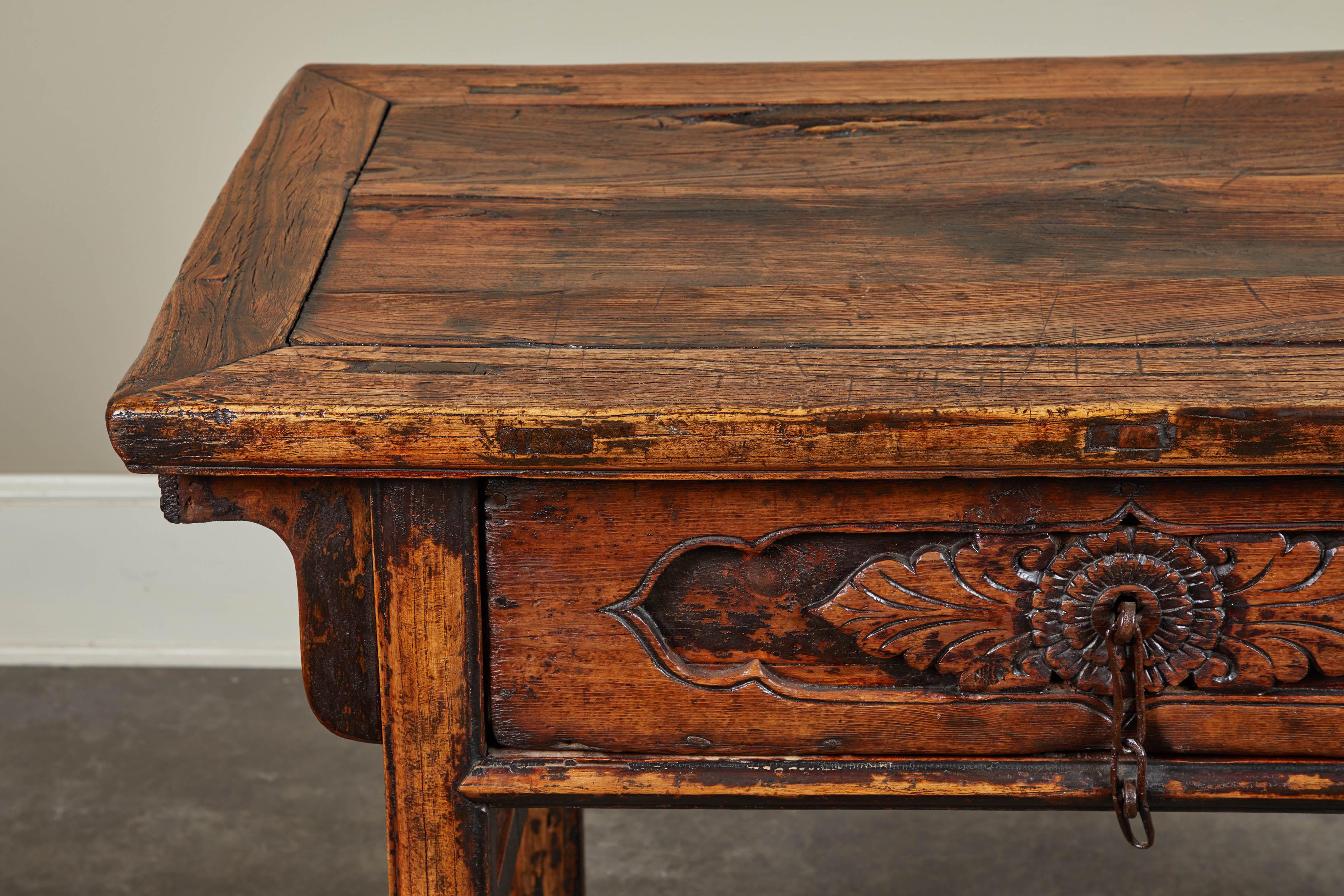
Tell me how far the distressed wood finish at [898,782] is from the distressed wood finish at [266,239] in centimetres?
30

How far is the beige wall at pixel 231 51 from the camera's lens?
1975 mm

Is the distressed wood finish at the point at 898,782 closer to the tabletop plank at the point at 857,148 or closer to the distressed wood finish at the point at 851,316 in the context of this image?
the distressed wood finish at the point at 851,316

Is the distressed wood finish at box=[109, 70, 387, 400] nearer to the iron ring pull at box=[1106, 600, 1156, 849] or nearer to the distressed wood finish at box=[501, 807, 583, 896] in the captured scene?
the iron ring pull at box=[1106, 600, 1156, 849]

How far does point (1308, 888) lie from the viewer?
5.24ft

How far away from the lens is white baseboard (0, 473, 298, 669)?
211 centimetres

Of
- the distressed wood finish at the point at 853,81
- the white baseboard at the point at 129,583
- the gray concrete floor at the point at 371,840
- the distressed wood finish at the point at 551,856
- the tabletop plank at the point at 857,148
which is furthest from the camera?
the white baseboard at the point at 129,583

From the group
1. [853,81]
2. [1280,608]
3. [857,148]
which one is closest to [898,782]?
[1280,608]

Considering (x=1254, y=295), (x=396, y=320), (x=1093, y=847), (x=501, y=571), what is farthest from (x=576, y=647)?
(x=1093, y=847)

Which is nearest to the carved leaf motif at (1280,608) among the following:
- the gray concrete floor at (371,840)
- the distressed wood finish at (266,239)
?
the distressed wood finish at (266,239)

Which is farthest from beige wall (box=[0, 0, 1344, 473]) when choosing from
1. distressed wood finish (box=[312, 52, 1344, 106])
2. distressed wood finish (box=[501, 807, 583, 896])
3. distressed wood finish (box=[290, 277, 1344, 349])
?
distressed wood finish (box=[290, 277, 1344, 349])

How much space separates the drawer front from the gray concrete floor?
0.94 meters

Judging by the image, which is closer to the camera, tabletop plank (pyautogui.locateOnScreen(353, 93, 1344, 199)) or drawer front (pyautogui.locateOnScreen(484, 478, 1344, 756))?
drawer front (pyautogui.locateOnScreen(484, 478, 1344, 756))

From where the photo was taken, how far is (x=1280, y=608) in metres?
0.73

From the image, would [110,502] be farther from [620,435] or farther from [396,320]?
[620,435]
